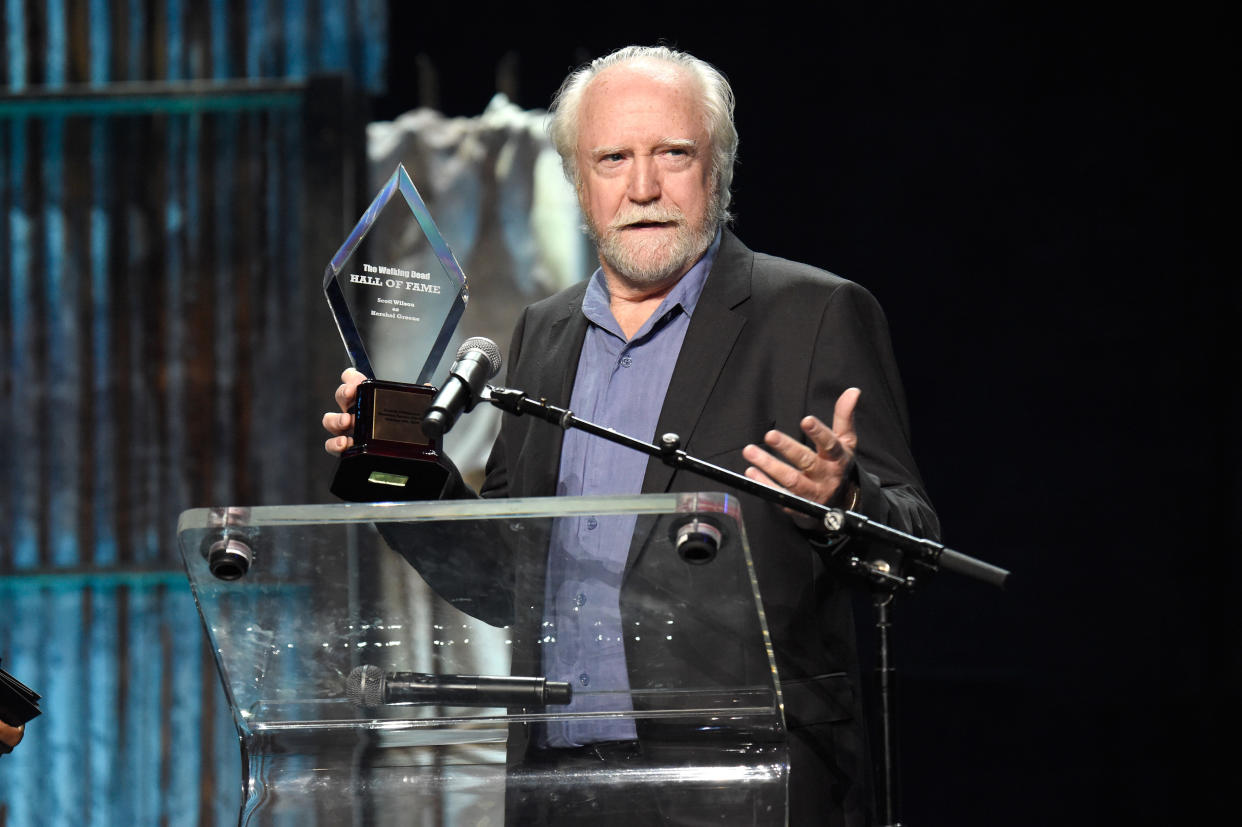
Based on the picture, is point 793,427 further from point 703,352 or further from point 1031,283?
point 1031,283

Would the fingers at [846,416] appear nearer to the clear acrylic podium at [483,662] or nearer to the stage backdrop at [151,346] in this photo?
A: the clear acrylic podium at [483,662]

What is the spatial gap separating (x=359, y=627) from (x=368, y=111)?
2.53m

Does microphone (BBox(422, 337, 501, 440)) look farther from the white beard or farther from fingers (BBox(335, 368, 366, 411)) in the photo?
the white beard

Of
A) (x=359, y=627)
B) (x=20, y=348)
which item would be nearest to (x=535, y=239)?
(x=20, y=348)

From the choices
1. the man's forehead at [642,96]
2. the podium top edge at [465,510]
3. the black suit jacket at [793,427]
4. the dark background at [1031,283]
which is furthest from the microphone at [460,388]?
the dark background at [1031,283]

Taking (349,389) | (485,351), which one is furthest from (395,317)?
(485,351)

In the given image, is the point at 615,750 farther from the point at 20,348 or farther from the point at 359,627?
the point at 20,348

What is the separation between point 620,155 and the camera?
184 centimetres

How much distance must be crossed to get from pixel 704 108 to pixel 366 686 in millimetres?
1046

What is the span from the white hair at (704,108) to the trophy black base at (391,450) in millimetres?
593

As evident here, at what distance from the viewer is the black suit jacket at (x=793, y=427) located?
1.48m

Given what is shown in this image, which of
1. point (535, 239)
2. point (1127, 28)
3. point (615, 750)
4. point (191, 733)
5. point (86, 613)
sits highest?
point (1127, 28)

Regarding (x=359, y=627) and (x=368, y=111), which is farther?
(x=368, y=111)

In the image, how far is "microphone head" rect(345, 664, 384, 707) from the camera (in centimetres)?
118
